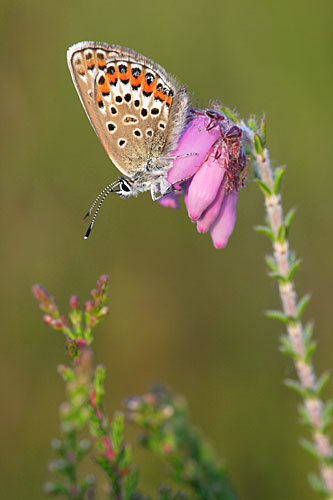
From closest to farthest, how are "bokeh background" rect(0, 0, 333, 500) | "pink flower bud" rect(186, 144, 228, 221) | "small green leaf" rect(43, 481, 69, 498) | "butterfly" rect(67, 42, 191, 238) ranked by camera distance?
"small green leaf" rect(43, 481, 69, 498) → "pink flower bud" rect(186, 144, 228, 221) → "butterfly" rect(67, 42, 191, 238) → "bokeh background" rect(0, 0, 333, 500)

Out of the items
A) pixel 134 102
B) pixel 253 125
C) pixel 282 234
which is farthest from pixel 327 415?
pixel 134 102

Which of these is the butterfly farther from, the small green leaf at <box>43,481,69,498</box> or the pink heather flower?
the small green leaf at <box>43,481,69,498</box>

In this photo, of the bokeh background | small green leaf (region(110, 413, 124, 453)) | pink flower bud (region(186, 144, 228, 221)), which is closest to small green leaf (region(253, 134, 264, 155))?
pink flower bud (region(186, 144, 228, 221))

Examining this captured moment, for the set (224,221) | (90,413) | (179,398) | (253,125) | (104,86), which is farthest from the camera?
(179,398)

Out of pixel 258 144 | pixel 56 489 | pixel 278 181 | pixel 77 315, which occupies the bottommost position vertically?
pixel 56 489

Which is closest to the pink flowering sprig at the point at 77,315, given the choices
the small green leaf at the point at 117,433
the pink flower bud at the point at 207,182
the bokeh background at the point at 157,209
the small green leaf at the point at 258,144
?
the small green leaf at the point at 117,433

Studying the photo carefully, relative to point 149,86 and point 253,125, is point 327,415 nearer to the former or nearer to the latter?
point 253,125

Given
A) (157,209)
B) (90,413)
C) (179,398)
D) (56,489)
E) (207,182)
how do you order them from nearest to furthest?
(90,413) < (56,489) < (207,182) < (179,398) < (157,209)

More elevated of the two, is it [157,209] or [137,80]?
[157,209]
